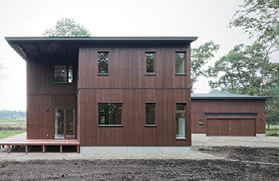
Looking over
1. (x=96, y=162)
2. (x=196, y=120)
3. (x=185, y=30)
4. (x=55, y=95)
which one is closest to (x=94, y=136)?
(x=96, y=162)

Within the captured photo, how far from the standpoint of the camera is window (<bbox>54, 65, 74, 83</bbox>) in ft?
49.1

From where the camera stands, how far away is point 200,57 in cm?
3584

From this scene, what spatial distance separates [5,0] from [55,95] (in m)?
45.7

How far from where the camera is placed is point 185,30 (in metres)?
57.3

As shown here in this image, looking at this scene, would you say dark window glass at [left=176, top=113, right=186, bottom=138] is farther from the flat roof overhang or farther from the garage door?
the garage door

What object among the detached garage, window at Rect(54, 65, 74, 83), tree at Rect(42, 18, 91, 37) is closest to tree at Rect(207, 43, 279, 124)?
the detached garage

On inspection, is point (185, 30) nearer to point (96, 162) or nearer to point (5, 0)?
point (5, 0)

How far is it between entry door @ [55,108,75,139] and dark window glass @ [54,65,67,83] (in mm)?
1629

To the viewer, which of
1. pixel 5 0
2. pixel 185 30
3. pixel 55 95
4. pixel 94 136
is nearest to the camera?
pixel 94 136

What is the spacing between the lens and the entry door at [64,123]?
14.7m

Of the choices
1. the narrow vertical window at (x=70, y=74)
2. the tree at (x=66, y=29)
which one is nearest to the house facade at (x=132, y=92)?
the narrow vertical window at (x=70, y=74)

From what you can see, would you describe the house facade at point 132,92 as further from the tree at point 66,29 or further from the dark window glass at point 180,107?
the tree at point 66,29

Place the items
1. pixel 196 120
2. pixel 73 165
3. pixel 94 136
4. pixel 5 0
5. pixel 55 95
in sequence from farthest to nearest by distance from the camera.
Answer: pixel 5 0
pixel 196 120
pixel 55 95
pixel 94 136
pixel 73 165

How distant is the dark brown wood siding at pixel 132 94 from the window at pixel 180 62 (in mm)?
216
